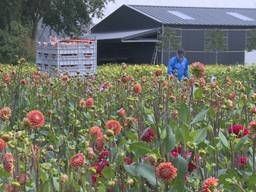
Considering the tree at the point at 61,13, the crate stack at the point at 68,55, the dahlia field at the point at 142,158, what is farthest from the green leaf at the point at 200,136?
the tree at the point at 61,13

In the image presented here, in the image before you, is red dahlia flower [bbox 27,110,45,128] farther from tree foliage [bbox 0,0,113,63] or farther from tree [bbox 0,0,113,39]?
tree [bbox 0,0,113,39]

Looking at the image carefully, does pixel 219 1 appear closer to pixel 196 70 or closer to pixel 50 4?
pixel 50 4

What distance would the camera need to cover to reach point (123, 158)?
2.57m

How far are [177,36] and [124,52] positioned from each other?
4.83m

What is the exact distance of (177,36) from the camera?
32094mm

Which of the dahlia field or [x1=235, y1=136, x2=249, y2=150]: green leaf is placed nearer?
the dahlia field

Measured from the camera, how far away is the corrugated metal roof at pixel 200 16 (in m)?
34.2

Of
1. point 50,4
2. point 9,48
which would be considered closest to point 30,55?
point 9,48

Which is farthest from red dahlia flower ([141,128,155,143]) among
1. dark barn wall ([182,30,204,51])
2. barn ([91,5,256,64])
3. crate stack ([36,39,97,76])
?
dark barn wall ([182,30,204,51])

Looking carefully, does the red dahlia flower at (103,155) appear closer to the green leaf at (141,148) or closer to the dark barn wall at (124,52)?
the green leaf at (141,148)

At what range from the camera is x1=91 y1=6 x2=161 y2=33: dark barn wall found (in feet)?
114

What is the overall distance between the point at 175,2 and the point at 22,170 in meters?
42.8

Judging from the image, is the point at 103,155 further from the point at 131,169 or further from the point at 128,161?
the point at 131,169

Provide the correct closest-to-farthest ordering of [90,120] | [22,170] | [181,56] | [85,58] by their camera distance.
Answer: [22,170] → [90,120] → [181,56] → [85,58]
